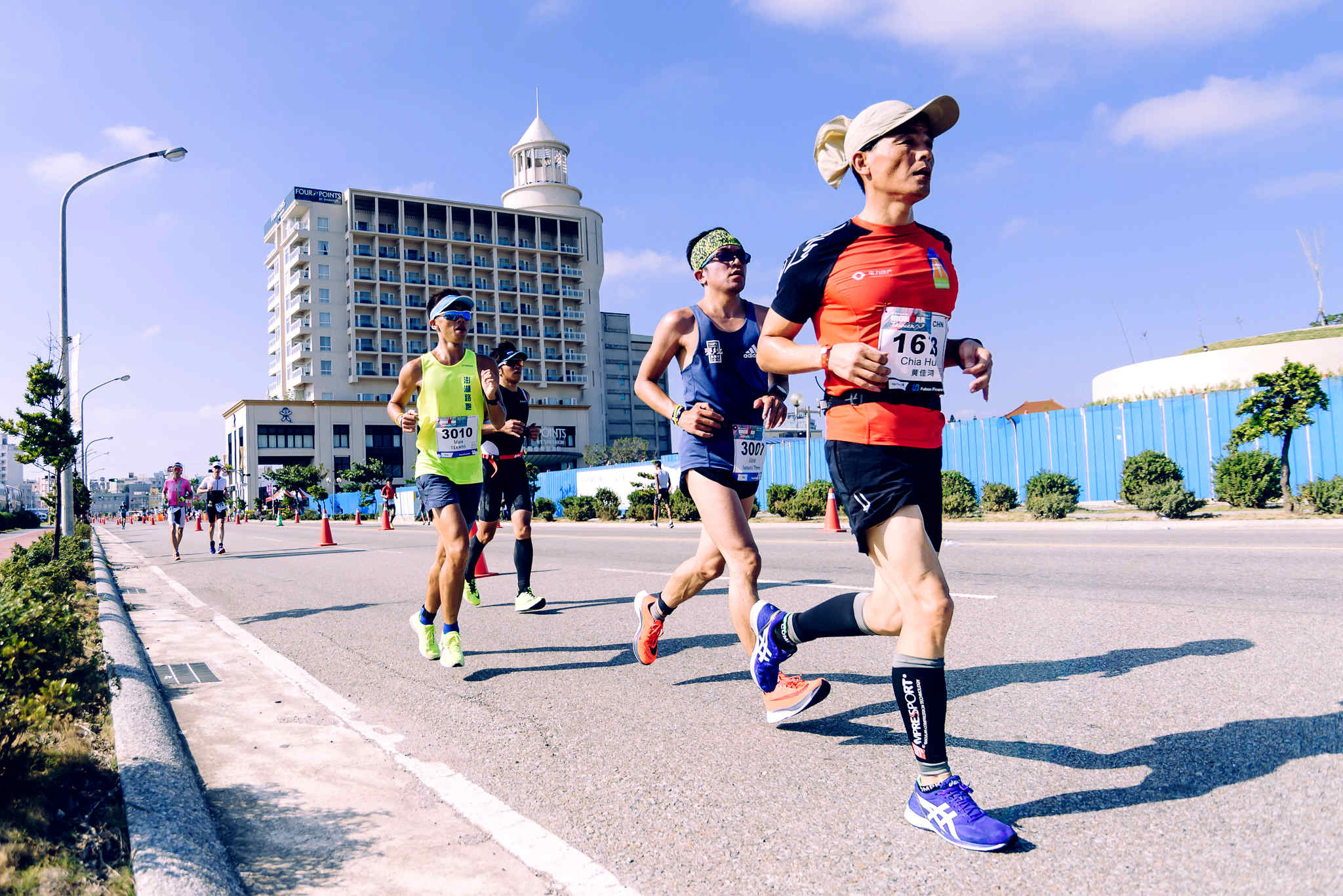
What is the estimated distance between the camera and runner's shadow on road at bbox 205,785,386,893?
8.43 ft

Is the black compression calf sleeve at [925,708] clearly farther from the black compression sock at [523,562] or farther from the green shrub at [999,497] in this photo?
the green shrub at [999,497]

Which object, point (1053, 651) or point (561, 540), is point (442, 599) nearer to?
point (1053, 651)

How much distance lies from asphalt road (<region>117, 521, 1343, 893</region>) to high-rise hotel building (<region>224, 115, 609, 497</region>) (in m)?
81.5

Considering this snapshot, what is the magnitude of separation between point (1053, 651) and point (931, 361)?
2.88 m

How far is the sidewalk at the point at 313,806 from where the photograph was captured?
→ 2545 mm

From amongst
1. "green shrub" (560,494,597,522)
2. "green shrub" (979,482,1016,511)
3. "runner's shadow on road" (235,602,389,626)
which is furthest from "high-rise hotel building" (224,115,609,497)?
"runner's shadow on road" (235,602,389,626)

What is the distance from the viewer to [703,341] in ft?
14.3

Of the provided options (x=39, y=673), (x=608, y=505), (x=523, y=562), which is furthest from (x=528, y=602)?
(x=608, y=505)

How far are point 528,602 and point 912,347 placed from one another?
5.54 m

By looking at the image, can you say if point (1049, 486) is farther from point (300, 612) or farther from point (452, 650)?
point (452, 650)

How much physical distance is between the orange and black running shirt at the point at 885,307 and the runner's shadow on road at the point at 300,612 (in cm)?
645

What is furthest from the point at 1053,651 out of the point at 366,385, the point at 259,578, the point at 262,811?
the point at 366,385

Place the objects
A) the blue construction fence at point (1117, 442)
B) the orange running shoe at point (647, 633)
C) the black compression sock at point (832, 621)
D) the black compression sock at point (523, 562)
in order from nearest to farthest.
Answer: the black compression sock at point (832, 621)
the orange running shoe at point (647, 633)
the black compression sock at point (523, 562)
the blue construction fence at point (1117, 442)

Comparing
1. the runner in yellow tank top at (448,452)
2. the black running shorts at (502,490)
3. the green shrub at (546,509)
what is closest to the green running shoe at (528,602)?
the black running shorts at (502,490)
